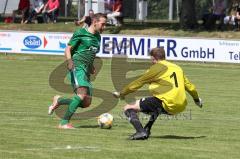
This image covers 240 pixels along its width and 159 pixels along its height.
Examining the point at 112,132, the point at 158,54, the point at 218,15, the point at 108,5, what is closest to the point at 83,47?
the point at 112,132

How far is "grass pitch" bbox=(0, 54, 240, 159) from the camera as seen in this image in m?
11.1

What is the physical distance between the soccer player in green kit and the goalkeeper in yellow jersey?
1677 mm

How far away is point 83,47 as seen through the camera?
1412 cm

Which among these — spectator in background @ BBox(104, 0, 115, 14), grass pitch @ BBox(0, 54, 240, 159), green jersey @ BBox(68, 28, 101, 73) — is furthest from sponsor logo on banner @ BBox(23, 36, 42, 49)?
green jersey @ BBox(68, 28, 101, 73)

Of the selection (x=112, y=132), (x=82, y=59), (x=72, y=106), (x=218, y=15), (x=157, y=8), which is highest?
(x=82, y=59)

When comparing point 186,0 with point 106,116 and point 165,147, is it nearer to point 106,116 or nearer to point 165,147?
point 106,116

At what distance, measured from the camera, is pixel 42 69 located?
31.1m

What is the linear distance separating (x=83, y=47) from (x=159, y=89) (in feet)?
7.41

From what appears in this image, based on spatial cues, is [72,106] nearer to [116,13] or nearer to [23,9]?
[116,13]

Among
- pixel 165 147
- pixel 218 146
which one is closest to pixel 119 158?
pixel 165 147

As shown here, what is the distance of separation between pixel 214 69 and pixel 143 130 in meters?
20.1

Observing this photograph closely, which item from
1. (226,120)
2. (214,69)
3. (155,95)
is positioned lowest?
(214,69)

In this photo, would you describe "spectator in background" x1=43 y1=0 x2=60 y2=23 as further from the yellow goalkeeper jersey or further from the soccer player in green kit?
the yellow goalkeeper jersey

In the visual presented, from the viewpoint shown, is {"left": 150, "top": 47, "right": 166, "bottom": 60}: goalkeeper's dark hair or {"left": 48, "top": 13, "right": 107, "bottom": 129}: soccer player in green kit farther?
{"left": 48, "top": 13, "right": 107, "bottom": 129}: soccer player in green kit
